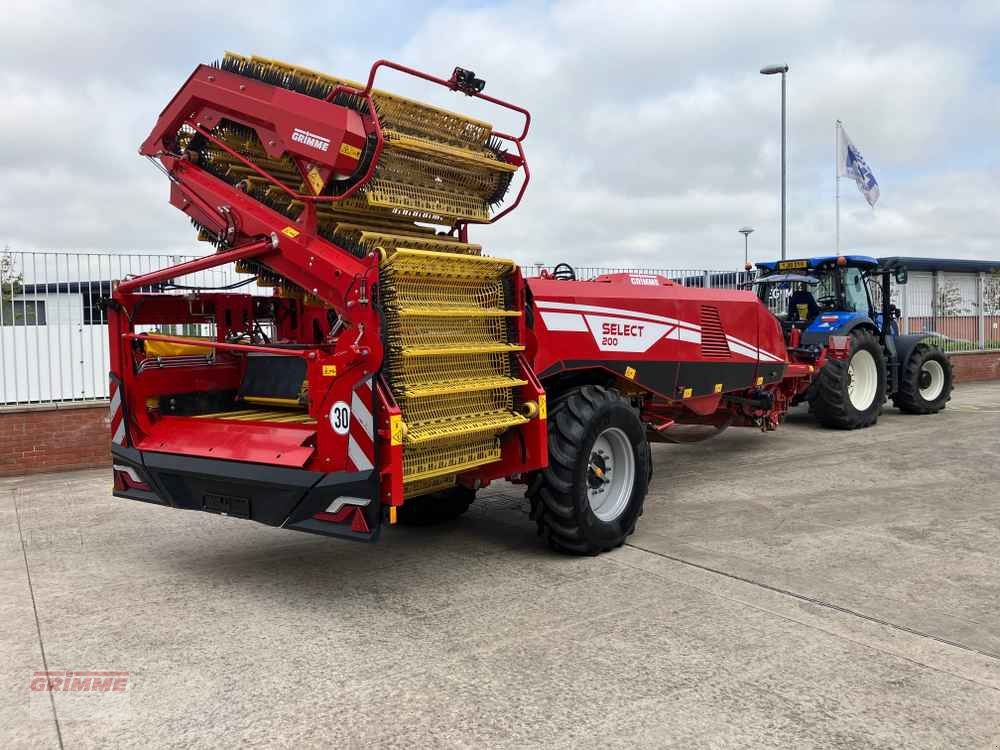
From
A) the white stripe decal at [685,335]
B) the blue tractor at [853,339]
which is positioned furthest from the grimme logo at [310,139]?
the blue tractor at [853,339]

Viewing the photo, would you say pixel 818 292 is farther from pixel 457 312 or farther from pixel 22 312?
pixel 22 312

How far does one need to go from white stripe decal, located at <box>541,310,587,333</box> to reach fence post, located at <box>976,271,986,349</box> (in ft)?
58.9

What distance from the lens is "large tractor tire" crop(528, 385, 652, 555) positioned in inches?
201

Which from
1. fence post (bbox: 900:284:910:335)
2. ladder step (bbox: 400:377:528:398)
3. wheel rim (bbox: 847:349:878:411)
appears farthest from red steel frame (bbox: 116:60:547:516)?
fence post (bbox: 900:284:910:335)

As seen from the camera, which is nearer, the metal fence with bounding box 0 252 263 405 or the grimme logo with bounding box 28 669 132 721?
the grimme logo with bounding box 28 669 132 721

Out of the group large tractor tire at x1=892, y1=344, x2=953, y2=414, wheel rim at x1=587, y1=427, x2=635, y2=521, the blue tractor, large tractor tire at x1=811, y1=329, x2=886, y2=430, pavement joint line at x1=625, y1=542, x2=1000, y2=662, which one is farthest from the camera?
large tractor tire at x1=892, y1=344, x2=953, y2=414

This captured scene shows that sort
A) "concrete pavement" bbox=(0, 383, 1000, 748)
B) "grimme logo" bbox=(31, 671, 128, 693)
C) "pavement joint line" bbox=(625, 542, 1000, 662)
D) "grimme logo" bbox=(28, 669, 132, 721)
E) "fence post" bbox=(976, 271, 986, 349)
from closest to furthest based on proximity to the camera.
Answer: "concrete pavement" bbox=(0, 383, 1000, 748) → "grimme logo" bbox=(28, 669, 132, 721) → "grimme logo" bbox=(31, 671, 128, 693) → "pavement joint line" bbox=(625, 542, 1000, 662) → "fence post" bbox=(976, 271, 986, 349)

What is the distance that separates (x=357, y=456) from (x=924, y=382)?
11.4 meters

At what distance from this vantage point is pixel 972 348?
19.5 m

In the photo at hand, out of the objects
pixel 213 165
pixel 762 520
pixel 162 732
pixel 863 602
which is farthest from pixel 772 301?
pixel 162 732

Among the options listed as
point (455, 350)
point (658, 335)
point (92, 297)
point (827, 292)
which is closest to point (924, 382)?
point (827, 292)

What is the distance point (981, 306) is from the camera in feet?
66.3

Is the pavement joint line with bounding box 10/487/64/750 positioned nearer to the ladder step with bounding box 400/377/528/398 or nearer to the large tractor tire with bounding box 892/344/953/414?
the ladder step with bounding box 400/377/528/398

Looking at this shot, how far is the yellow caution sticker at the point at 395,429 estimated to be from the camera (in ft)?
13.3
